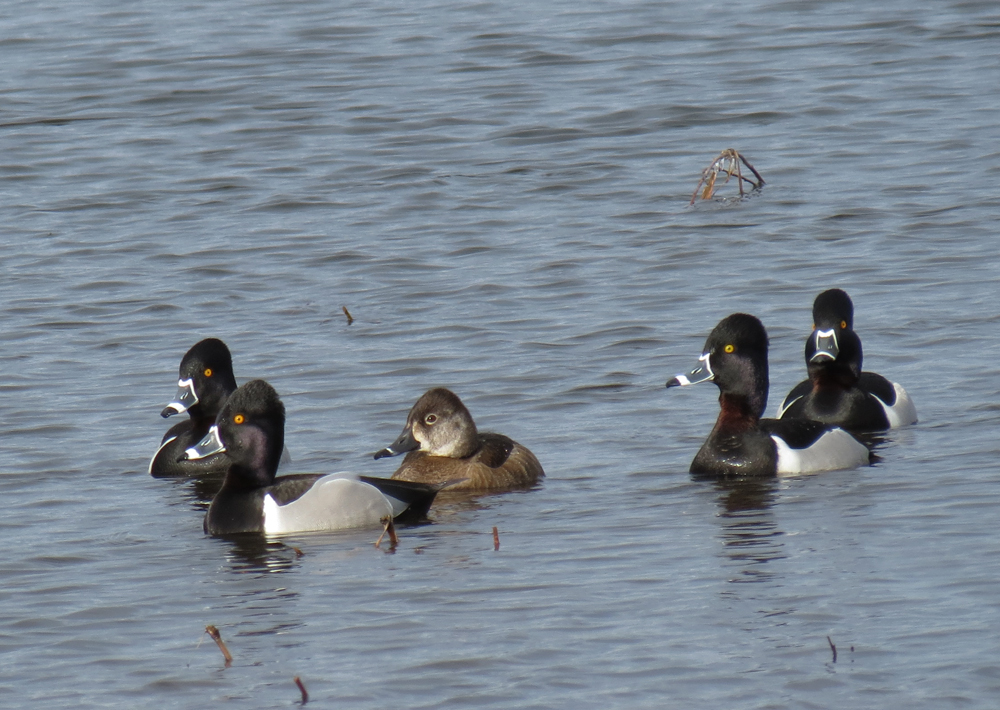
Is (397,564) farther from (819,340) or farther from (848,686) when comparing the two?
(819,340)

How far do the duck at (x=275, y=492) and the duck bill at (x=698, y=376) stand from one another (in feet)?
5.81

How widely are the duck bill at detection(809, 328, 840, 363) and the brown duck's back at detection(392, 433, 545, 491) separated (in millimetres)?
2299

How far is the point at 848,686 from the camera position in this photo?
6469mm

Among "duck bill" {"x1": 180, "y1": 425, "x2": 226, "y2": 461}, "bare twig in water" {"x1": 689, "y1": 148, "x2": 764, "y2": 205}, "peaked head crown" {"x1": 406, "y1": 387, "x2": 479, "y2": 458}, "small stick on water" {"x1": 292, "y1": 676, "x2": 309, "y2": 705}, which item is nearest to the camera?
"small stick on water" {"x1": 292, "y1": 676, "x2": 309, "y2": 705}

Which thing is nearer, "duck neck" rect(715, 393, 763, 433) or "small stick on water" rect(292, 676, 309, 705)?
"small stick on water" rect(292, 676, 309, 705)

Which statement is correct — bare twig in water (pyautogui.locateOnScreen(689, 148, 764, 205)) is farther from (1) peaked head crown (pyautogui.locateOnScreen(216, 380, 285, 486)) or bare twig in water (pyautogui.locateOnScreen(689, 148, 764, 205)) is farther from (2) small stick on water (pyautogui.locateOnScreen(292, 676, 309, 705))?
(2) small stick on water (pyautogui.locateOnScreen(292, 676, 309, 705))

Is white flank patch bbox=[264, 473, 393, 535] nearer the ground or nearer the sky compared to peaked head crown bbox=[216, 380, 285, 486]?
nearer the ground

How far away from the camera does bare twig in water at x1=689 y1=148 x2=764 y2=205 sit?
1658 cm

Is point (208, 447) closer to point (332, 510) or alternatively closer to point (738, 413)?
point (332, 510)

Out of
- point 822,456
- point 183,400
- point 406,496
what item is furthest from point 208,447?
point 822,456

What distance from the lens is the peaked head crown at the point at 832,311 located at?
460 inches

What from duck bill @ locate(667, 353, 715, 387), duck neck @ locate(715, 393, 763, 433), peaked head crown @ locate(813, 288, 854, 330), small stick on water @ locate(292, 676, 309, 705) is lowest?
small stick on water @ locate(292, 676, 309, 705)

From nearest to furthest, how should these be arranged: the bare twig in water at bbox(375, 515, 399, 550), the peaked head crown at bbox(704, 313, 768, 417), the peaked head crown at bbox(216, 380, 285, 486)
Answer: the bare twig in water at bbox(375, 515, 399, 550)
the peaked head crown at bbox(216, 380, 285, 486)
the peaked head crown at bbox(704, 313, 768, 417)

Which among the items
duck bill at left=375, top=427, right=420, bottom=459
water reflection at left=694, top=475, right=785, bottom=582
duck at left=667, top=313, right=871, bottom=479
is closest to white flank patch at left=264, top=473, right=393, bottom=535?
duck bill at left=375, top=427, right=420, bottom=459
